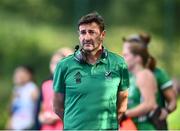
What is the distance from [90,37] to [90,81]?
0.90 ft

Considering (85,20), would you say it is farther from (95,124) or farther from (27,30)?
(27,30)

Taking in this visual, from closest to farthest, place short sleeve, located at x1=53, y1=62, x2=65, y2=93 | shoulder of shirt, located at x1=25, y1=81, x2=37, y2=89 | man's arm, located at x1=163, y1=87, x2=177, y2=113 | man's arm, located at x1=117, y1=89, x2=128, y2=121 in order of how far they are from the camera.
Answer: short sleeve, located at x1=53, y1=62, x2=65, y2=93 → man's arm, located at x1=117, y1=89, x2=128, y2=121 → man's arm, located at x1=163, y1=87, x2=177, y2=113 → shoulder of shirt, located at x1=25, y1=81, x2=37, y2=89

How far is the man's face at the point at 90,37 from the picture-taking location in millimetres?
5609

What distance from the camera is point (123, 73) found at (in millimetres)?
5820

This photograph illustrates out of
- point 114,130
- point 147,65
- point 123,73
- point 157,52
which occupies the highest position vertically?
point 157,52

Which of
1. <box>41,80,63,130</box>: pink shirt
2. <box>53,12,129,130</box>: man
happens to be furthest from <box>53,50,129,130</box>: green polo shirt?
<box>41,80,63,130</box>: pink shirt

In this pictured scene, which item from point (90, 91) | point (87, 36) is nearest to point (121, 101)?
point (90, 91)

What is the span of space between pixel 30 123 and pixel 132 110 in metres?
2.38

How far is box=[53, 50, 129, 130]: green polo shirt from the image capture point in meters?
5.64

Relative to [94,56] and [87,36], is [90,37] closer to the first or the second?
[87,36]

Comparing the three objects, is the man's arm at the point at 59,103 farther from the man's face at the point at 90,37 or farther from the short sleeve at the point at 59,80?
the man's face at the point at 90,37

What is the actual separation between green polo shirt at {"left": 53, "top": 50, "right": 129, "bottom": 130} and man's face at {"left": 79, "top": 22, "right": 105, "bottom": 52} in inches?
4.4

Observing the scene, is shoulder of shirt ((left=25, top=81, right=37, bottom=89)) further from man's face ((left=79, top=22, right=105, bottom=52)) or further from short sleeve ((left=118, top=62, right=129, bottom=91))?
man's face ((left=79, top=22, right=105, bottom=52))

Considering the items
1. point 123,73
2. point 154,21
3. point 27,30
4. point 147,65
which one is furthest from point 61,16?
point 123,73
